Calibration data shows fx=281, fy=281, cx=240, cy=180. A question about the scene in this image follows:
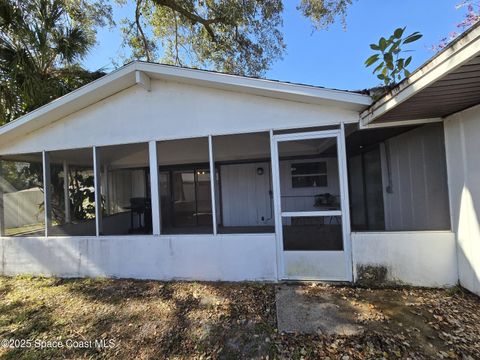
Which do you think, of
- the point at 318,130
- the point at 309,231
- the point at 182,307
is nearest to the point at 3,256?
the point at 182,307

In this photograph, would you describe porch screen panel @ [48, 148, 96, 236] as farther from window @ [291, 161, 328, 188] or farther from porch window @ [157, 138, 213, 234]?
window @ [291, 161, 328, 188]

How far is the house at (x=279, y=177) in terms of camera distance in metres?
3.95

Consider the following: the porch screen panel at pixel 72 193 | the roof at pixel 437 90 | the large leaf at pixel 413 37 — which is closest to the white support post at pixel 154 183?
the porch screen panel at pixel 72 193

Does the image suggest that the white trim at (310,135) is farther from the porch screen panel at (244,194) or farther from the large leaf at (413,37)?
the porch screen panel at (244,194)

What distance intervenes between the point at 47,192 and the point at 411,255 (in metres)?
6.76

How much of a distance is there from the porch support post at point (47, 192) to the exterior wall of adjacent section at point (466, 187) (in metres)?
7.00

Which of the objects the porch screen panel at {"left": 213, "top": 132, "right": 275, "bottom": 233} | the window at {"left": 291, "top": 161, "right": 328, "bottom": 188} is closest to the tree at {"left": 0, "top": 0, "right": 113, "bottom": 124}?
the porch screen panel at {"left": 213, "top": 132, "right": 275, "bottom": 233}

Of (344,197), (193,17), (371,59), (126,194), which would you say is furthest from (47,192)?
(193,17)

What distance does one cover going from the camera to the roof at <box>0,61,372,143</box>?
413 cm

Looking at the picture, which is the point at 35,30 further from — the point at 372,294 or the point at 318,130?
the point at 372,294

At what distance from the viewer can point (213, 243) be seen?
15.5 feet

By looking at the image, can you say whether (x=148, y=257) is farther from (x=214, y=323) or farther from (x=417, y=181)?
(x=417, y=181)

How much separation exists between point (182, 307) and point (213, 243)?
1.14 metres

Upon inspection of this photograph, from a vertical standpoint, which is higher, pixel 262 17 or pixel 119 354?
pixel 262 17
